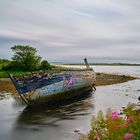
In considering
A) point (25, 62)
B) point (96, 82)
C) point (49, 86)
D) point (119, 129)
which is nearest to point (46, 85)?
point (49, 86)

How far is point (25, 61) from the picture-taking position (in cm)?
6175

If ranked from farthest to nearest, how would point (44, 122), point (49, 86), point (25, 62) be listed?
point (25, 62) < point (49, 86) < point (44, 122)

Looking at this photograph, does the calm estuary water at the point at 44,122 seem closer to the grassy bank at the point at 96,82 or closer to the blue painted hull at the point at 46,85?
the blue painted hull at the point at 46,85

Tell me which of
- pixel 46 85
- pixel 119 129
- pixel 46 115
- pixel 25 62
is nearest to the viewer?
pixel 119 129

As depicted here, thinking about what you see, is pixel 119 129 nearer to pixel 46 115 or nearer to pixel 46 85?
pixel 46 115

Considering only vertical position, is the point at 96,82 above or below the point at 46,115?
above

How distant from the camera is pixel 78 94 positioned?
109 feet

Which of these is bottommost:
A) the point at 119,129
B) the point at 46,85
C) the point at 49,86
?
the point at 49,86

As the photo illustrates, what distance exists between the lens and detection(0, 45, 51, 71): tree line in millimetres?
60088

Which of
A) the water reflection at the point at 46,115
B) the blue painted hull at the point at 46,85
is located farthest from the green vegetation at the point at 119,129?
the blue painted hull at the point at 46,85

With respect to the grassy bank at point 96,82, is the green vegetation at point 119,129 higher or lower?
higher

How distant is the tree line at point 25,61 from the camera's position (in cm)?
6009

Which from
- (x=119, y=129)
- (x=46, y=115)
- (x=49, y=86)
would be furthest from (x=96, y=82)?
(x=119, y=129)

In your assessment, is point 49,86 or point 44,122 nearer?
point 44,122
